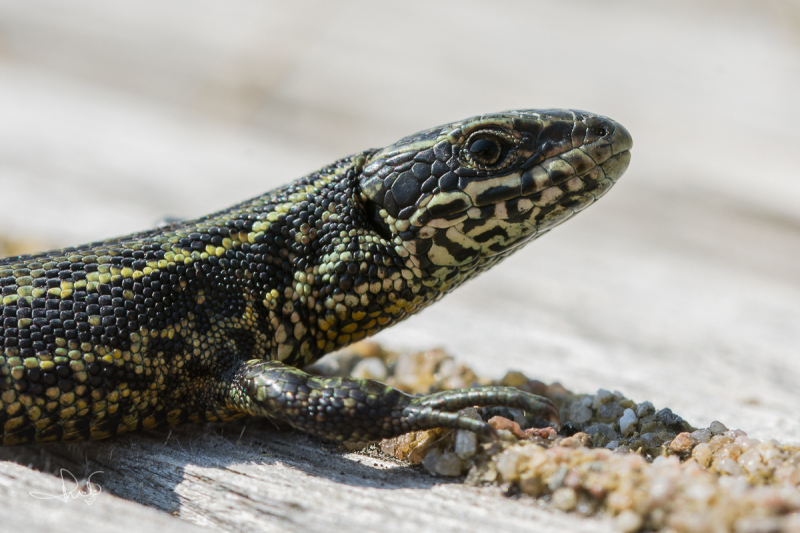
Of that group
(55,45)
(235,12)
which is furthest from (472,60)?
(55,45)

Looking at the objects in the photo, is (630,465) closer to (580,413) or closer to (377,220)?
(580,413)

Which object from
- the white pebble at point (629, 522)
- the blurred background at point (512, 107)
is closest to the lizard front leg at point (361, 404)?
the white pebble at point (629, 522)

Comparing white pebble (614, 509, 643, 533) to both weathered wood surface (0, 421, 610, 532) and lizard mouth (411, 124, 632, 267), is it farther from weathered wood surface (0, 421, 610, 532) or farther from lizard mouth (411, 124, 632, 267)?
lizard mouth (411, 124, 632, 267)

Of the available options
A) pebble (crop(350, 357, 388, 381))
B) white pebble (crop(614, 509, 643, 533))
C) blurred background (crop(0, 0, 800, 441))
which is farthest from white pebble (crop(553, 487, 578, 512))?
pebble (crop(350, 357, 388, 381))

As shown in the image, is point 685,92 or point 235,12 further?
point 235,12

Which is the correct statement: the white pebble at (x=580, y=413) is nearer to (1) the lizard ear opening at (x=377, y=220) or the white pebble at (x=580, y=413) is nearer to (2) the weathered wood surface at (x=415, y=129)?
(2) the weathered wood surface at (x=415, y=129)

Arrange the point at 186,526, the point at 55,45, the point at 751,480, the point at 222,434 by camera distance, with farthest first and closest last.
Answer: the point at 55,45 → the point at 222,434 → the point at 751,480 → the point at 186,526

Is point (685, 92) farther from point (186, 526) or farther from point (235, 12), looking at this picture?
point (186, 526)
